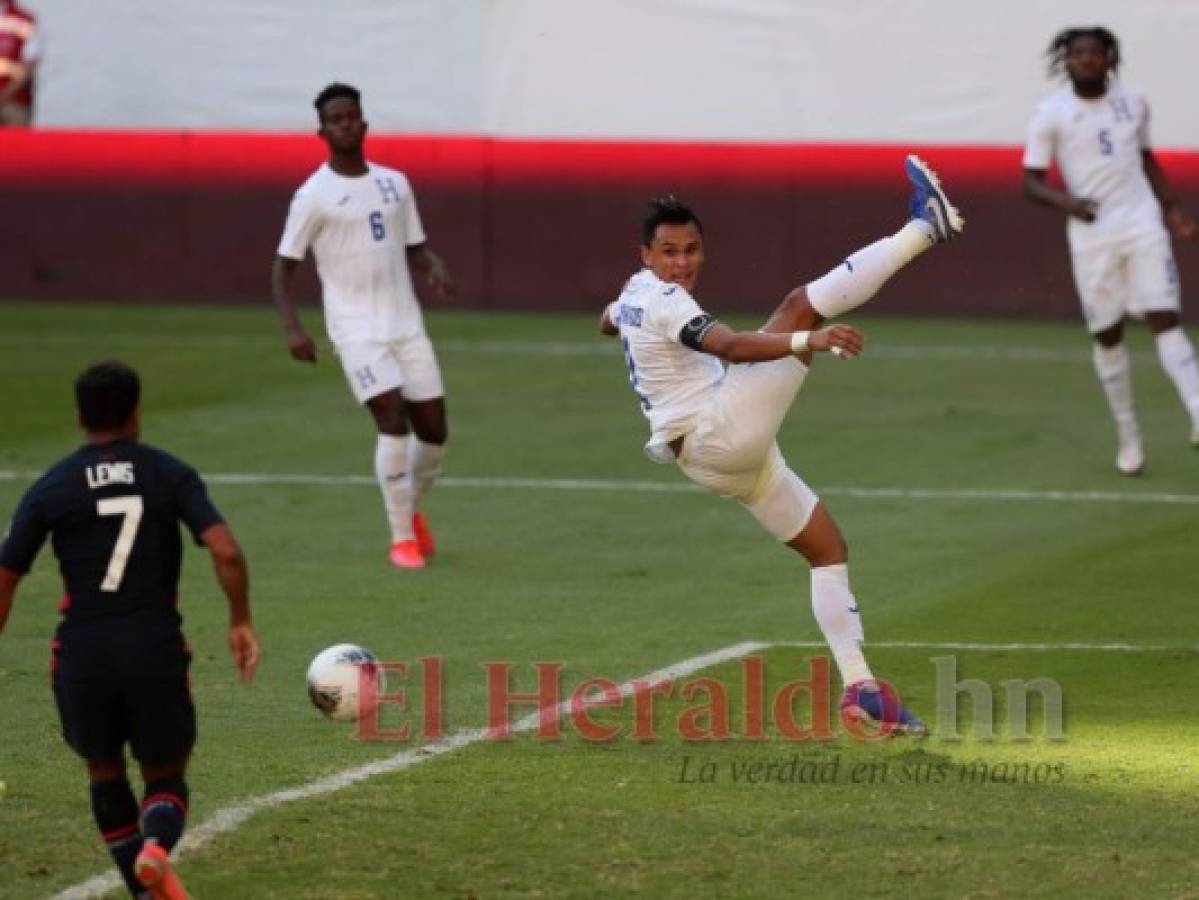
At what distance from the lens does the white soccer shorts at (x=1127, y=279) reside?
1764 cm

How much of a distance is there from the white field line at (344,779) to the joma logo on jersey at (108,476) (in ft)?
4.10

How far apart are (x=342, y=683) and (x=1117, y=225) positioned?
9.74m

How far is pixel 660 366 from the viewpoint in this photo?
408 inches

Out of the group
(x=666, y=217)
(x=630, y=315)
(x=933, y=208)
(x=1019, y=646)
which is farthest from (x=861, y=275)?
(x=1019, y=646)

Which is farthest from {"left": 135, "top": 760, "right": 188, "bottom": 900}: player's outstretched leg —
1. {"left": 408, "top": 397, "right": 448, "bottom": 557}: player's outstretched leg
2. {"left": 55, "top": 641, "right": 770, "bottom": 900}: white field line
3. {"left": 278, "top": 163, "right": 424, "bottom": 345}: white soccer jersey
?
{"left": 278, "top": 163, "right": 424, "bottom": 345}: white soccer jersey

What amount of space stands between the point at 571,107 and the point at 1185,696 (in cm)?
1903

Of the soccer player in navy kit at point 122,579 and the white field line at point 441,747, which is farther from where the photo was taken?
the white field line at point 441,747

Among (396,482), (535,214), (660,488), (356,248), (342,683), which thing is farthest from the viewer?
(535,214)

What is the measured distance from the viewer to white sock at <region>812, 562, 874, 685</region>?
1015 cm

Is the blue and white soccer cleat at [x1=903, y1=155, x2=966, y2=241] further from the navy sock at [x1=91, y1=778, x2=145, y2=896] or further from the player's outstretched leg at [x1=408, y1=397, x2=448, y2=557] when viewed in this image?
the player's outstretched leg at [x1=408, y1=397, x2=448, y2=557]

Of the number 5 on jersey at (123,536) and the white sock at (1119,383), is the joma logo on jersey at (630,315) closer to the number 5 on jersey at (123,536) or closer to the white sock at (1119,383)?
the number 5 on jersey at (123,536)

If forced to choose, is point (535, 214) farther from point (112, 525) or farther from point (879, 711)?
point (112, 525)

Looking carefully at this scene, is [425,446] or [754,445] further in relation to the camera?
[425,446]

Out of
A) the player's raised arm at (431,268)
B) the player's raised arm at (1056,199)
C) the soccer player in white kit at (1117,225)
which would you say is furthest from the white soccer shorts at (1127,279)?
the player's raised arm at (431,268)
